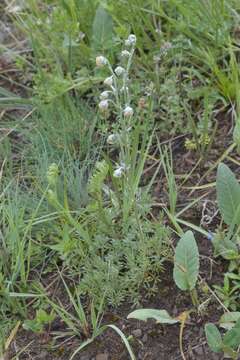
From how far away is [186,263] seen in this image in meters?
1.70

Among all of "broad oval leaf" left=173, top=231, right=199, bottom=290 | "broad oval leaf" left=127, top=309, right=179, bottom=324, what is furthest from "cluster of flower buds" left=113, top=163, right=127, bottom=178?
"broad oval leaf" left=127, top=309, right=179, bottom=324

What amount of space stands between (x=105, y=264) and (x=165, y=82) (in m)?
0.78

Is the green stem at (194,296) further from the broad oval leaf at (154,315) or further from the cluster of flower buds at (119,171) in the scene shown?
the cluster of flower buds at (119,171)

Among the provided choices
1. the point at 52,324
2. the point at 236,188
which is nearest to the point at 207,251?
the point at 236,188

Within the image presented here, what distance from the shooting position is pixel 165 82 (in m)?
2.28

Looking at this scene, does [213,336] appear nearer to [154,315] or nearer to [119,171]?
[154,315]

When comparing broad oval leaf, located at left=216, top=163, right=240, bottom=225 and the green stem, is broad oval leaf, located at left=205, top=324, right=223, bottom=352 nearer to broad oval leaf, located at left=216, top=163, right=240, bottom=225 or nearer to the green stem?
the green stem

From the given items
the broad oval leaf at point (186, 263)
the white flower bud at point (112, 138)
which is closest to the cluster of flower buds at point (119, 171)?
the white flower bud at point (112, 138)

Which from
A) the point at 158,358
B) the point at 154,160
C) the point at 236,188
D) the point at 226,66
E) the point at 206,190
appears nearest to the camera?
the point at 158,358

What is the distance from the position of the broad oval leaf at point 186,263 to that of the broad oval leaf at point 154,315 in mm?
83

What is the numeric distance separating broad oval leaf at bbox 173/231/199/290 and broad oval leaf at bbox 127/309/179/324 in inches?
3.3

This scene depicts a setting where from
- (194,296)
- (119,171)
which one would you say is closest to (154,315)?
(194,296)

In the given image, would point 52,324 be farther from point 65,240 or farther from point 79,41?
point 79,41

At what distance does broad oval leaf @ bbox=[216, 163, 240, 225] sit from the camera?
1801 millimetres
